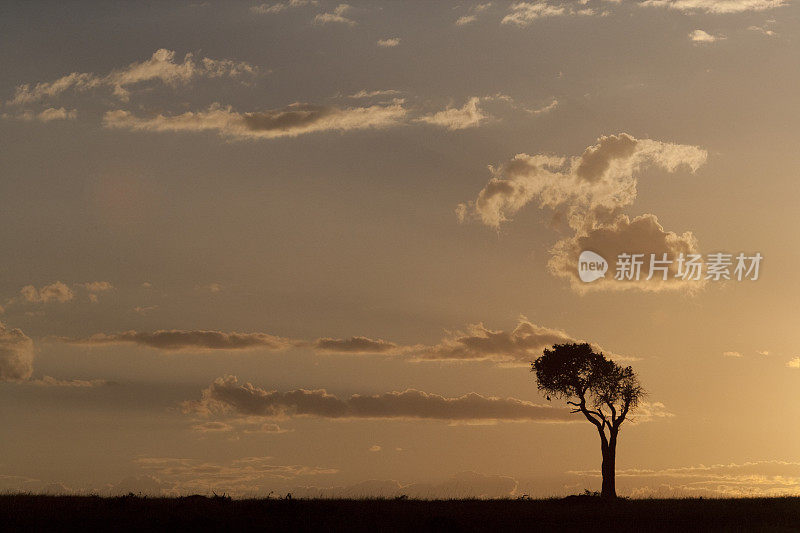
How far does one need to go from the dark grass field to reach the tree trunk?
10.1 m

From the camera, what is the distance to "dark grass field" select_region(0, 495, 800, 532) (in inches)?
1700

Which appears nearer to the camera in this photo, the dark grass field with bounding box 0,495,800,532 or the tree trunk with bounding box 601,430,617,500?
the dark grass field with bounding box 0,495,800,532

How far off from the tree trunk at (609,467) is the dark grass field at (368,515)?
10.1 m

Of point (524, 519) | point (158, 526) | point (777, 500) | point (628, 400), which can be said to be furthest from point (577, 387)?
point (158, 526)

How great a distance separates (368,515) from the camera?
149ft

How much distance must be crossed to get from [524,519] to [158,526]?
18362 millimetres

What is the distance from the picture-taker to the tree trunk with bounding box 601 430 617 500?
210ft

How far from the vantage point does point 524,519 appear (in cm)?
4728

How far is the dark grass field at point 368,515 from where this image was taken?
4319cm

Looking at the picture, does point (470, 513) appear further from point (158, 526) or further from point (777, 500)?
point (777, 500)

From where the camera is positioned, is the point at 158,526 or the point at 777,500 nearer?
the point at 158,526

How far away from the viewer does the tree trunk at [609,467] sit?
63.9 m

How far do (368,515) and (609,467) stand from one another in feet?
82.7

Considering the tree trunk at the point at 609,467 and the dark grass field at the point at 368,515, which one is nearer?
the dark grass field at the point at 368,515
